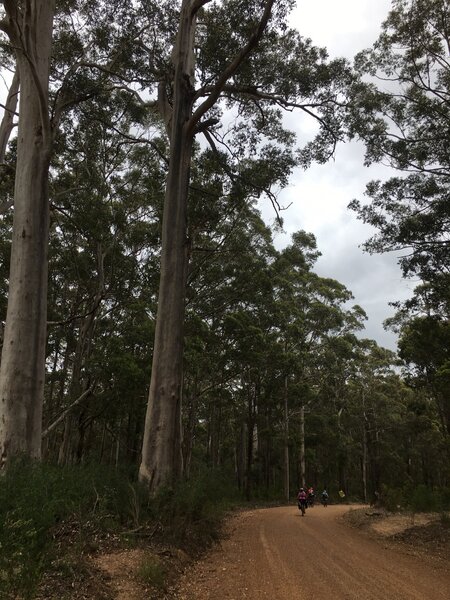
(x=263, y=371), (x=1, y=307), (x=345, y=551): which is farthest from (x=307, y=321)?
(x=345, y=551)

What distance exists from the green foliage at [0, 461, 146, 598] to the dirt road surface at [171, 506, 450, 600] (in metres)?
1.61

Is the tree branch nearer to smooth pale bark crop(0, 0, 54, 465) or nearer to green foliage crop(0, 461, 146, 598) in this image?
smooth pale bark crop(0, 0, 54, 465)

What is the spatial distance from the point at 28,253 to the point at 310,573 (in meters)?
7.17

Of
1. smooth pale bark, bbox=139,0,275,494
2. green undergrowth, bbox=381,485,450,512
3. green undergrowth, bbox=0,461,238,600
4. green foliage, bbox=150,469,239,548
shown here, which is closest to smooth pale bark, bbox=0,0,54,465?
green undergrowth, bbox=0,461,238,600

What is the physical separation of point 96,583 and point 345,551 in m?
6.17

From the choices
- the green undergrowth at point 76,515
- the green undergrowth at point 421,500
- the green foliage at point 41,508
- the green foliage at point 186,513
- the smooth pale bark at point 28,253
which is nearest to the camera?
the green foliage at point 41,508

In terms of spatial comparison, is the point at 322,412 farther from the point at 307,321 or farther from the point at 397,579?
the point at 397,579

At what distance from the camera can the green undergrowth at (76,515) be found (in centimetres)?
423

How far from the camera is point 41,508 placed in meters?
5.42

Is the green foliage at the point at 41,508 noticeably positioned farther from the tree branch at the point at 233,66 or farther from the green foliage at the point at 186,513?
the tree branch at the point at 233,66

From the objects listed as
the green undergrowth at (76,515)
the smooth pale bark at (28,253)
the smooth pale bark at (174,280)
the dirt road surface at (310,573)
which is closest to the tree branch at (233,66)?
the smooth pale bark at (174,280)

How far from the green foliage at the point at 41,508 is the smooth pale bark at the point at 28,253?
3.72ft

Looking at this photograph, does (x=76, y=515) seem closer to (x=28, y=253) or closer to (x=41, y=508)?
(x=41, y=508)

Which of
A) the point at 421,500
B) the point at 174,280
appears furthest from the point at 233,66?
the point at 421,500
